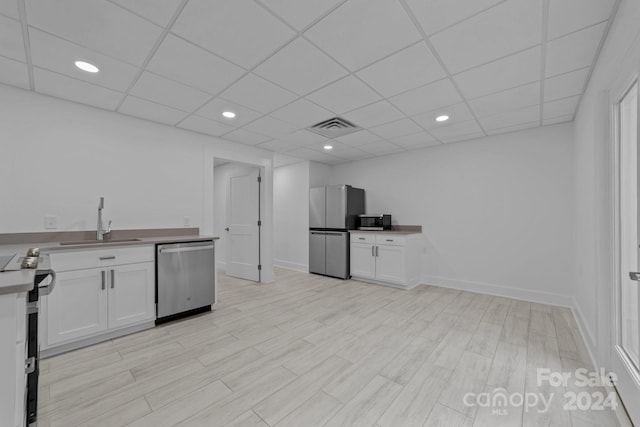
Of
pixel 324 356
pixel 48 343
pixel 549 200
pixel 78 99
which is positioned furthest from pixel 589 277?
pixel 78 99

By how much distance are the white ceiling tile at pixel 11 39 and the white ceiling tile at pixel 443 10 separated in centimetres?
255

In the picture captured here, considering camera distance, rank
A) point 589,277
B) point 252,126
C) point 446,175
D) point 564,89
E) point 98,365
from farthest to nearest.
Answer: point 446,175 → point 252,126 → point 564,89 → point 589,277 → point 98,365

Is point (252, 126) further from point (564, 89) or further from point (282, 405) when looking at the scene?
point (564, 89)

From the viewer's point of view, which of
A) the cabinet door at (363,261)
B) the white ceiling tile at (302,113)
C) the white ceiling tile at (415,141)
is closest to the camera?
the white ceiling tile at (302,113)

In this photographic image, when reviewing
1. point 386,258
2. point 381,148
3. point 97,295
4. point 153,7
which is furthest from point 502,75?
Answer: point 97,295

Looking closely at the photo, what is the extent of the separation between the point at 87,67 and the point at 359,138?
3244 millimetres

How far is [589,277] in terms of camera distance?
2.38 metres

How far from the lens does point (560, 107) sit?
298cm

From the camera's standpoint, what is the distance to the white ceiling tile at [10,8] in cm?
153

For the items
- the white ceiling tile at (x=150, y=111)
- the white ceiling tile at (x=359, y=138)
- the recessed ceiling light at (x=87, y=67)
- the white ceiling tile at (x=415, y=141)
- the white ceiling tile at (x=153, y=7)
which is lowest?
the white ceiling tile at (x=150, y=111)

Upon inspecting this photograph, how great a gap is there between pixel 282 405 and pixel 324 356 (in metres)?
0.64

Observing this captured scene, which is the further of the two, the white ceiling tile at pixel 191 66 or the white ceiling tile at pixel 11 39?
the white ceiling tile at pixel 191 66

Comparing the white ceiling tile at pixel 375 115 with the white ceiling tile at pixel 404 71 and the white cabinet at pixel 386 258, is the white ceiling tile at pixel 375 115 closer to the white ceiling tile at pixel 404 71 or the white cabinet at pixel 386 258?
the white ceiling tile at pixel 404 71

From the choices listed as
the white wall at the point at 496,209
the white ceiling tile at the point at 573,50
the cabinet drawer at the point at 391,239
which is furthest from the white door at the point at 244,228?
the white ceiling tile at the point at 573,50
